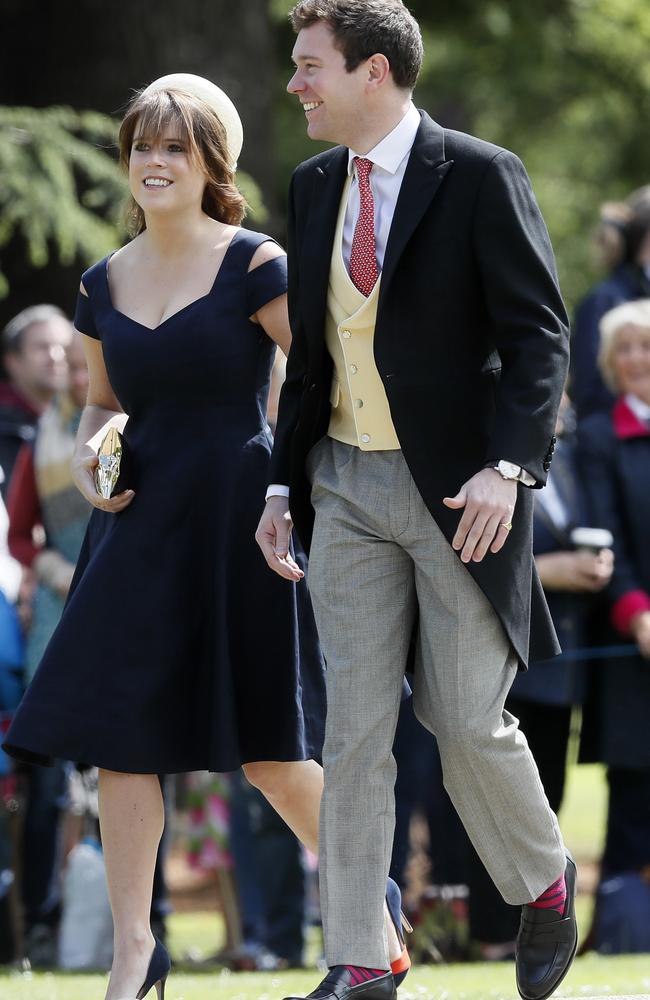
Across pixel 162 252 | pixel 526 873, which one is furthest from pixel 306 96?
pixel 526 873

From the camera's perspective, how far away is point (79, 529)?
7.33 metres

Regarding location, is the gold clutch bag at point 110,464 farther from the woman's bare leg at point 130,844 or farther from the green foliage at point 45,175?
the green foliage at point 45,175

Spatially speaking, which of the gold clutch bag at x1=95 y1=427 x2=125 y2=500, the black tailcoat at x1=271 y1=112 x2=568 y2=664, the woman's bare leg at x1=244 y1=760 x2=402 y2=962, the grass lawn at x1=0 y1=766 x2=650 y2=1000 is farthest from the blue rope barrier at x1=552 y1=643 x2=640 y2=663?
the gold clutch bag at x1=95 y1=427 x2=125 y2=500

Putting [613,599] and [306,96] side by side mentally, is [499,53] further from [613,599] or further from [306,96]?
[306,96]

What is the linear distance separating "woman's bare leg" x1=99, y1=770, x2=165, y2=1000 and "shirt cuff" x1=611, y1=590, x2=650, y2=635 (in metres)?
3.30

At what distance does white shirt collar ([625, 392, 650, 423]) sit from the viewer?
7410 mm

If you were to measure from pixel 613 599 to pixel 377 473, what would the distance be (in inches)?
136

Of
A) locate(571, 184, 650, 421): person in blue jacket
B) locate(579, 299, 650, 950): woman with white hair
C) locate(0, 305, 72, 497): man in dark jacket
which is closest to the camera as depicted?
locate(579, 299, 650, 950): woman with white hair

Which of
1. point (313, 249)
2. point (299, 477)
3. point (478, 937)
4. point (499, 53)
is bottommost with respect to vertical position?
point (478, 937)

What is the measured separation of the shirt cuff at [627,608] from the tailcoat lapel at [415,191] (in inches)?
141

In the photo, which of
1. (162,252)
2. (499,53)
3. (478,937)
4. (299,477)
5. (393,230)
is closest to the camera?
(393,230)

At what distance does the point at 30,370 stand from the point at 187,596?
156 inches

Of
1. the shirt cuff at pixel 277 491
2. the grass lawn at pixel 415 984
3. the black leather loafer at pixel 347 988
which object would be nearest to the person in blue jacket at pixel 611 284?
the grass lawn at pixel 415 984

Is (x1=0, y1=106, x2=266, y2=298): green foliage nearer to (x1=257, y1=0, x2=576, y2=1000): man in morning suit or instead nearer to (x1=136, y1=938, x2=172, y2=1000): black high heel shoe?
(x1=257, y1=0, x2=576, y2=1000): man in morning suit
